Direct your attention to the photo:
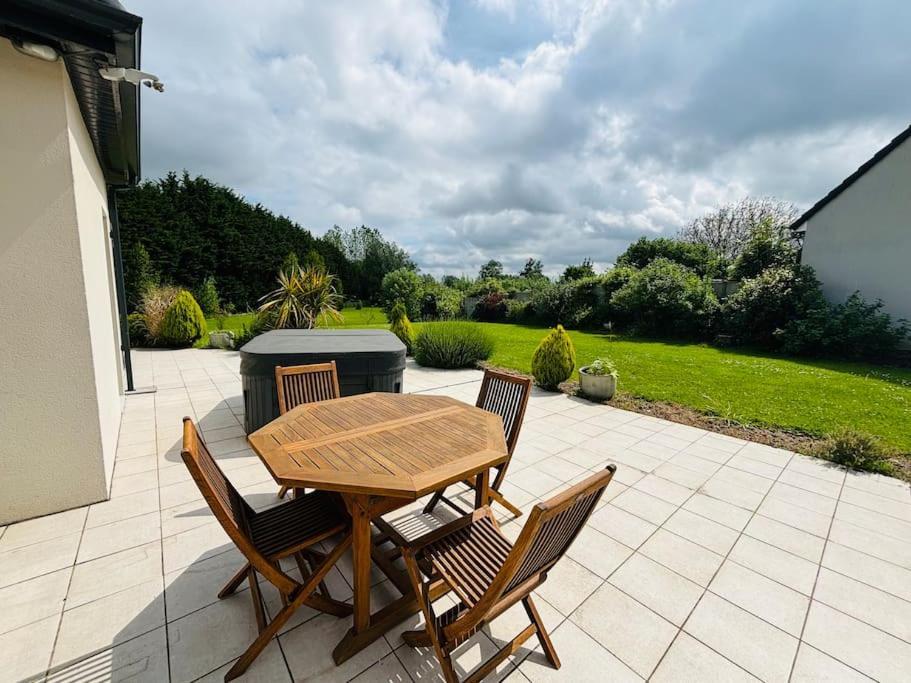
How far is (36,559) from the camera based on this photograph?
2.02 m

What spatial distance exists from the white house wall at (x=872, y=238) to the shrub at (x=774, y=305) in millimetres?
721

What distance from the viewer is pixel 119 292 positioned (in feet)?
17.2

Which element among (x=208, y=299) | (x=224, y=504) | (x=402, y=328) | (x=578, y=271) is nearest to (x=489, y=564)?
(x=224, y=504)

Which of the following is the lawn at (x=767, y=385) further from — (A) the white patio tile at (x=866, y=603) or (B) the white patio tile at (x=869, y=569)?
(A) the white patio tile at (x=866, y=603)

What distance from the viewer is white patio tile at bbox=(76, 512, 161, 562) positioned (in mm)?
2098

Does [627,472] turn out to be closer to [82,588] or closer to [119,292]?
[82,588]

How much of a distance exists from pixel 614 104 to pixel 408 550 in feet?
22.4

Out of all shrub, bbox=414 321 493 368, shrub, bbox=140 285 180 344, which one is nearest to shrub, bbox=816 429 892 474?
shrub, bbox=414 321 493 368

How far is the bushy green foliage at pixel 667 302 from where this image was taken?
37.4 ft

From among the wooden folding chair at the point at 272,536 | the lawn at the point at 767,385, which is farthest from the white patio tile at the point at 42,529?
the lawn at the point at 767,385

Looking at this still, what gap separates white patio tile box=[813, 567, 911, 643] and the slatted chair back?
174cm

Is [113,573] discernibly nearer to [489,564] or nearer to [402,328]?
[489,564]

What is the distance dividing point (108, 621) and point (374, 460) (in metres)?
1.43

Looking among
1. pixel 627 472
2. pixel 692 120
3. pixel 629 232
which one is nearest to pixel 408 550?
pixel 627 472
